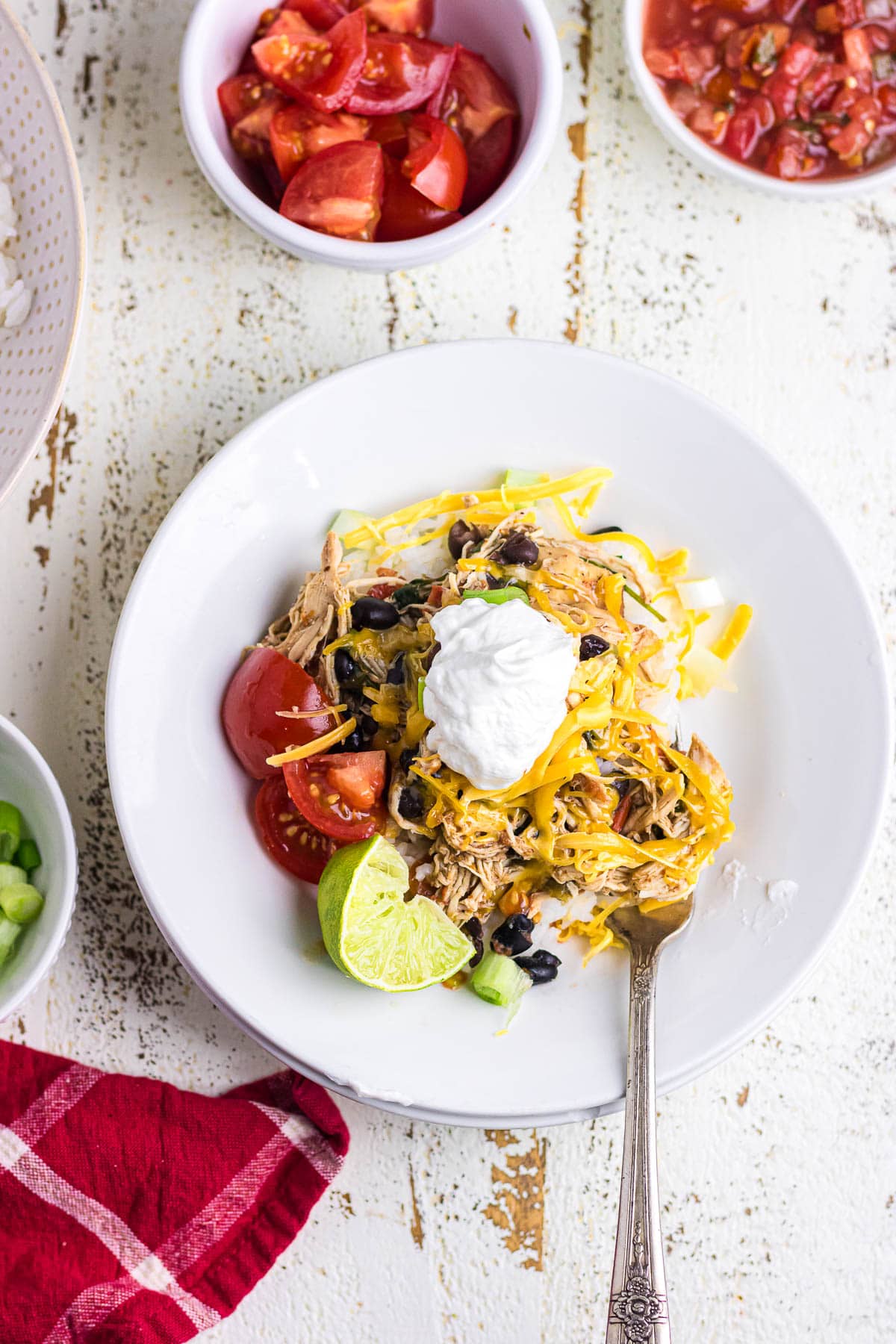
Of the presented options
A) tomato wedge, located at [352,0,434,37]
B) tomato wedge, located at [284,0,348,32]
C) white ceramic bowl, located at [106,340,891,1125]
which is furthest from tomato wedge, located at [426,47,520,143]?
white ceramic bowl, located at [106,340,891,1125]

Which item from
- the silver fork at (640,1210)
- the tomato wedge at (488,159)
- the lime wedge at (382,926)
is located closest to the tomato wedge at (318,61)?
the tomato wedge at (488,159)

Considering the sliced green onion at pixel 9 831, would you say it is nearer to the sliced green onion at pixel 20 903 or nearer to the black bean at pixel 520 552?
the sliced green onion at pixel 20 903

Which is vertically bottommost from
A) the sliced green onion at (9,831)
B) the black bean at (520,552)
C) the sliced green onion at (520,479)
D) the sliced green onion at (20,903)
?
the sliced green onion at (20,903)

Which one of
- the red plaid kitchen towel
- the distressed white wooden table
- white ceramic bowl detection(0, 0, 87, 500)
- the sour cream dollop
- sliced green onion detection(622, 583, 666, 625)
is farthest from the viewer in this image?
the distressed white wooden table

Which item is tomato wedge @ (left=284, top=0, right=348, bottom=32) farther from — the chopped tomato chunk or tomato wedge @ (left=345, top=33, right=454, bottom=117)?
the chopped tomato chunk

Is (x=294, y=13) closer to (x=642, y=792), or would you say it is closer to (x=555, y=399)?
(x=555, y=399)

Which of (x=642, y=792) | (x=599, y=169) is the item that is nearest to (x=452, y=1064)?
(x=642, y=792)
